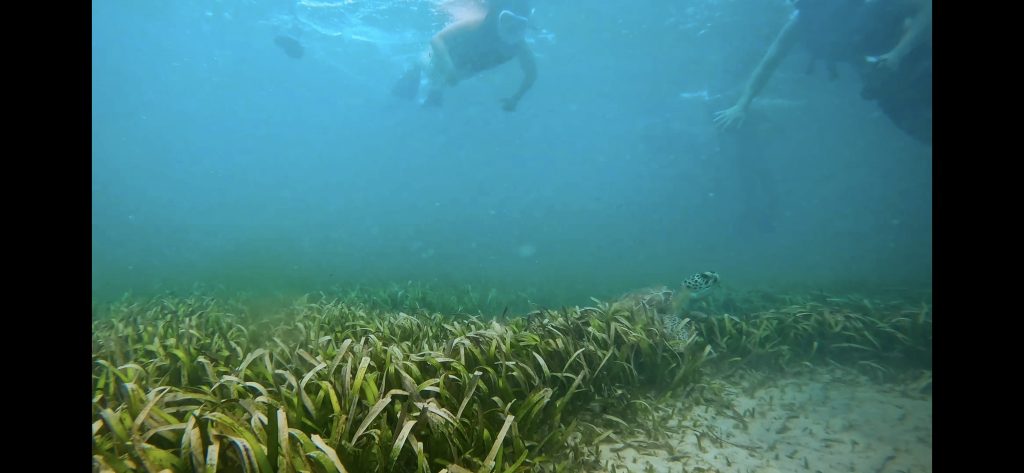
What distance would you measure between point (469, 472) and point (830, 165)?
Answer: 5077 cm

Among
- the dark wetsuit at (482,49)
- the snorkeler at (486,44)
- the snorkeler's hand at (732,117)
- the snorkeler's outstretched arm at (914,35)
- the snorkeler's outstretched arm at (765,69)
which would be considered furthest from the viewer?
the dark wetsuit at (482,49)

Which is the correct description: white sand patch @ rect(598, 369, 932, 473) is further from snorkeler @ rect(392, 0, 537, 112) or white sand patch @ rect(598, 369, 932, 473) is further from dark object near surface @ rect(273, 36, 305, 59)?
dark object near surface @ rect(273, 36, 305, 59)

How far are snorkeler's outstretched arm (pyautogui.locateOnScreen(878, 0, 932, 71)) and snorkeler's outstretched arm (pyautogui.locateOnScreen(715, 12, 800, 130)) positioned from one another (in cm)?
255

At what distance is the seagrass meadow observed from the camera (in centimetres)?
176

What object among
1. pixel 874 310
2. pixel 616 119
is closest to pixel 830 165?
pixel 616 119

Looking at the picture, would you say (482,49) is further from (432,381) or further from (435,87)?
(432,381)

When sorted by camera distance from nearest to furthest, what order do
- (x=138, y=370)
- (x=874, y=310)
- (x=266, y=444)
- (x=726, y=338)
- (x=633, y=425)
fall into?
1. (x=266, y=444)
2. (x=138, y=370)
3. (x=633, y=425)
4. (x=726, y=338)
5. (x=874, y=310)

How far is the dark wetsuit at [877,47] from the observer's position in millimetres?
8523

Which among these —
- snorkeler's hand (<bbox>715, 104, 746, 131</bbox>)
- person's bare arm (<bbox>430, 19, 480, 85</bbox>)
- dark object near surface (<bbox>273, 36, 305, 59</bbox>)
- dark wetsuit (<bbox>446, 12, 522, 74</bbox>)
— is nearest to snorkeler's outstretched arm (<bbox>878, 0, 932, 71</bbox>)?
snorkeler's hand (<bbox>715, 104, 746, 131</bbox>)

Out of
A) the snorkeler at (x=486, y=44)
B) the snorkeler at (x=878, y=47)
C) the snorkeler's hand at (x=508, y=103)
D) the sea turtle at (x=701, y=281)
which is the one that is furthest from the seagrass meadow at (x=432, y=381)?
the snorkeler at (x=486, y=44)

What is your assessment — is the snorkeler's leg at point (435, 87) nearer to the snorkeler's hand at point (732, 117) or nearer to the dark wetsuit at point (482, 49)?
the dark wetsuit at point (482, 49)

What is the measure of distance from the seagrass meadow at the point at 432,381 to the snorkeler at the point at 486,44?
8.99 metres
